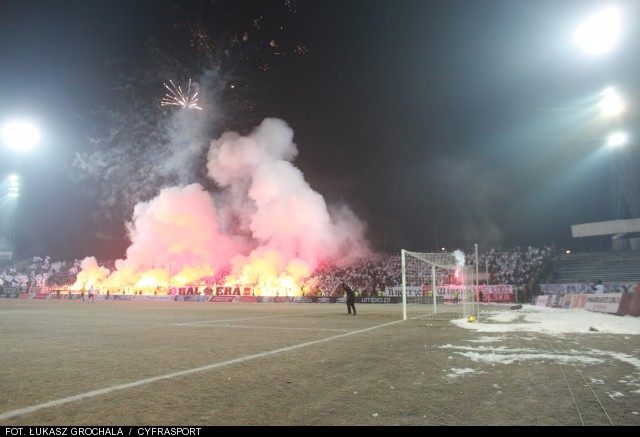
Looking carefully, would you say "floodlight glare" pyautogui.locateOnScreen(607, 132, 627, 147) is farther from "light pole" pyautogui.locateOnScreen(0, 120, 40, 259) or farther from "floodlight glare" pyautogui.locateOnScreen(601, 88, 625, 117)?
"light pole" pyautogui.locateOnScreen(0, 120, 40, 259)

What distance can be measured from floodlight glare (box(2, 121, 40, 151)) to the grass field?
150ft

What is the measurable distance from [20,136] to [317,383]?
52.9 metres

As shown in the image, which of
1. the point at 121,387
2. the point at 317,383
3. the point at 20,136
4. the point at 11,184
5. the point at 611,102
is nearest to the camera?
the point at 121,387

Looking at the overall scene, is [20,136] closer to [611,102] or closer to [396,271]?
[396,271]

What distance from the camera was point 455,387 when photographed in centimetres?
511

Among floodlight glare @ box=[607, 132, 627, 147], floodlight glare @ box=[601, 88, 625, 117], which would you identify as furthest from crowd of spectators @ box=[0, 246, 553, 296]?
floodlight glare @ box=[601, 88, 625, 117]

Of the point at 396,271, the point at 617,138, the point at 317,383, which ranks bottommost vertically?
the point at 317,383

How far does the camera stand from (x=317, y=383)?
5.39 metres

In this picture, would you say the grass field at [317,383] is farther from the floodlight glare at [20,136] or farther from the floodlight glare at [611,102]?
the floodlight glare at [20,136]

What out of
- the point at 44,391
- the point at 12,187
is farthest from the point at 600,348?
the point at 12,187

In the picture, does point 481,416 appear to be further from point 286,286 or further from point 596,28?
point 286,286

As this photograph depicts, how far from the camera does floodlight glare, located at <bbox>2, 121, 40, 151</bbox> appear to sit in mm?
45181

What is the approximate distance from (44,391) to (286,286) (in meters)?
46.8

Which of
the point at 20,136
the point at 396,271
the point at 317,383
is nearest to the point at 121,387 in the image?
the point at 317,383
